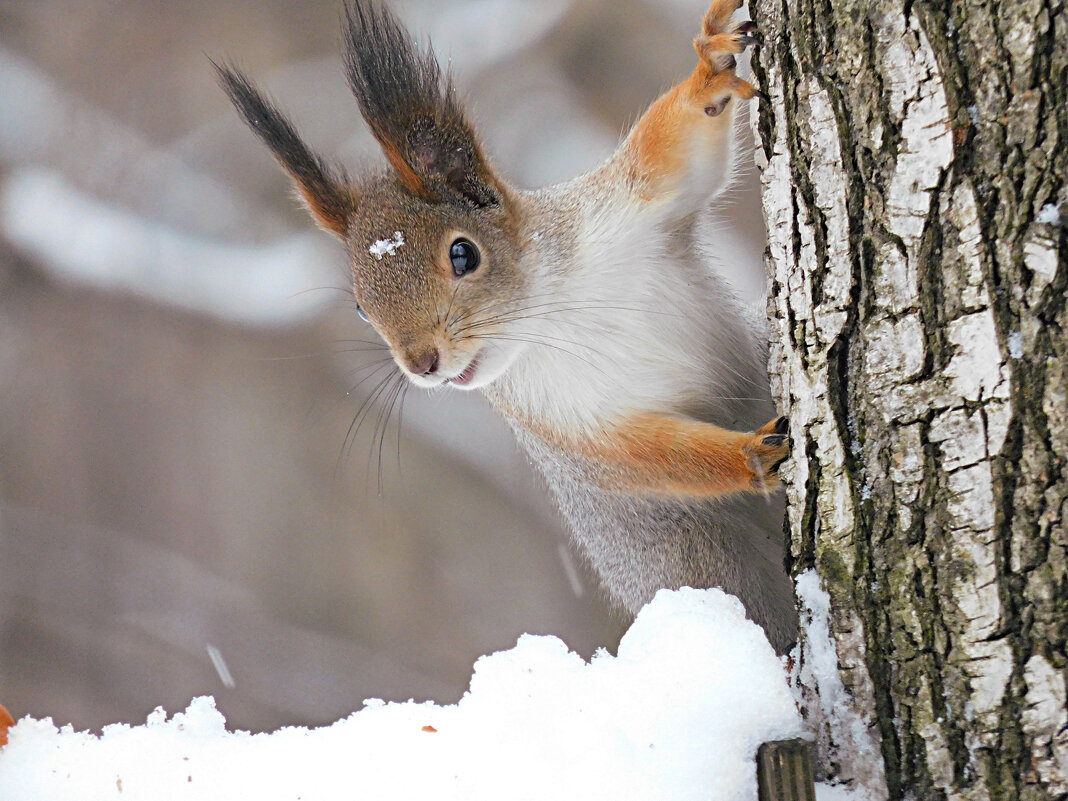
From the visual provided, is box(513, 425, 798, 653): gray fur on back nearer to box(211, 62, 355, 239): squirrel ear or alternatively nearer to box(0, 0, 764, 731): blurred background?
box(211, 62, 355, 239): squirrel ear

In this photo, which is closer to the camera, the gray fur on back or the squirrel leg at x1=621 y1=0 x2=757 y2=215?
the squirrel leg at x1=621 y1=0 x2=757 y2=215

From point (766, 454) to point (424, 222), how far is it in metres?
1.05

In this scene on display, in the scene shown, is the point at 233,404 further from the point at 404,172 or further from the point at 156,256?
the point at 404,172

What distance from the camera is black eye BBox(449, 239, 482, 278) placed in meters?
2.41

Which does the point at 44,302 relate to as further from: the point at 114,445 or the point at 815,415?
the point at 815,415

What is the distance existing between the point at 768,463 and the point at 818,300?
68 centimetres

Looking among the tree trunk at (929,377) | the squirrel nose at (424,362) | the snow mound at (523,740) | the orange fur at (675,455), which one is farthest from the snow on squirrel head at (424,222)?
the tree trunk at (929,377)

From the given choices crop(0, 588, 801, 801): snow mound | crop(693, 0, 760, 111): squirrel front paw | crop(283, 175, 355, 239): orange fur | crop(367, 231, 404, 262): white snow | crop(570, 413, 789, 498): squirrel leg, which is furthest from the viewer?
crop(283, 175, 355, 239): orange fur

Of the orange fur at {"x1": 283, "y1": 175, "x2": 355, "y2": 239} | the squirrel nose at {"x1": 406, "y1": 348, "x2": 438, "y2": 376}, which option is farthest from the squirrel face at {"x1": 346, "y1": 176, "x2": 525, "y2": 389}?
the orange fur at {"x1": 283, "y1": 175, "x2": 355, "y2": 239}

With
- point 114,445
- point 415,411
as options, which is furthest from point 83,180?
point 415,411

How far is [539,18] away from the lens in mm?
4477

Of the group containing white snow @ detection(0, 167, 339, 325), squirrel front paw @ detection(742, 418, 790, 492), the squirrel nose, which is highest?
white snow @ detection(0, 167, 339, 325)

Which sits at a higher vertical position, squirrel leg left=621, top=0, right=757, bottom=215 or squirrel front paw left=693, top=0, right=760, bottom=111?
squirrel leg left=621, top=0, right=757, bottom=215

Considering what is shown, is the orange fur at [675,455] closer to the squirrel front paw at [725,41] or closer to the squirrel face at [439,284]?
the squirrel face at [439,284]
